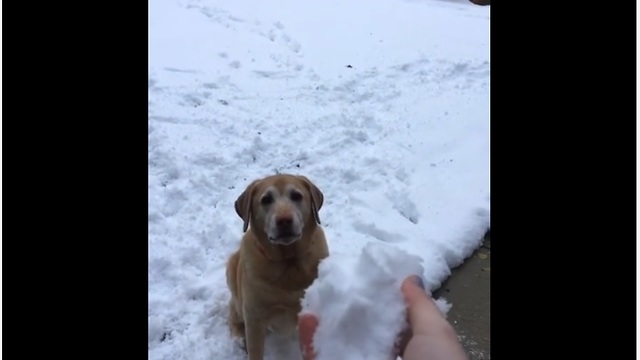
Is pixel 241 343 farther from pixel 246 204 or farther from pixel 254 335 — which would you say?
pixel 246 204

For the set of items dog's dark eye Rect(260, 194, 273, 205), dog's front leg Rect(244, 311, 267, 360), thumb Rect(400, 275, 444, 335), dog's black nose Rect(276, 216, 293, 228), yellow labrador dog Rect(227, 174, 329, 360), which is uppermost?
thumb Rect(400, 275, 444, 335)

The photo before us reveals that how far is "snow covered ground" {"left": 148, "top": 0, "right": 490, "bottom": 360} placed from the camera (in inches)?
127

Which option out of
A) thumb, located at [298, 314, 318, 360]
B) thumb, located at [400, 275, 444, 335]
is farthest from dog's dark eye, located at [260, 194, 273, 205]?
thumb, located at [400, 275, 444, 335]

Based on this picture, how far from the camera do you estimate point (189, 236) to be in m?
3.46

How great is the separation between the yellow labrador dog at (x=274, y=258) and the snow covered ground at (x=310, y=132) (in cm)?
30

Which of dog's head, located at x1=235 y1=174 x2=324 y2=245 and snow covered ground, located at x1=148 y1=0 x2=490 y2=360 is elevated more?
dog's head, located at x1=235 y1=174 x2=324 y2=245

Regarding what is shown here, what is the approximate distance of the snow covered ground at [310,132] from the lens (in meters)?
3.23

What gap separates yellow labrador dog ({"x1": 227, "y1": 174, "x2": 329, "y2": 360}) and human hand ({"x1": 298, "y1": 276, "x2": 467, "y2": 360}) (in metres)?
0.52

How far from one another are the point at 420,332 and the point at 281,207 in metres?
0.84

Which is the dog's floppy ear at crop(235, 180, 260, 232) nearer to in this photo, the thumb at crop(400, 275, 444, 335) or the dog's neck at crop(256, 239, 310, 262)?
the dog's neck at crop(256, 239, 310, 262)

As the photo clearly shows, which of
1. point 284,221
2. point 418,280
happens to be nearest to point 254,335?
point 284,221
